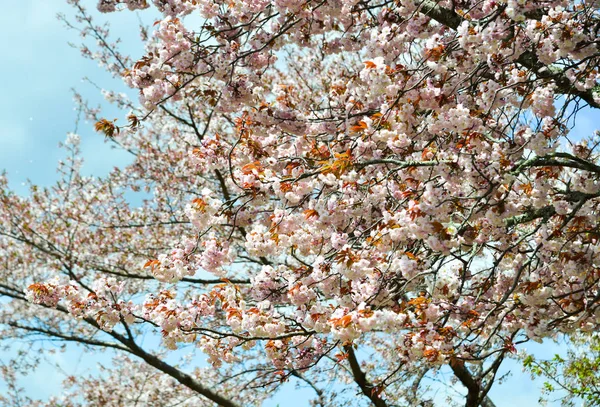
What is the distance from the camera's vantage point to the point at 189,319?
404 centimetres

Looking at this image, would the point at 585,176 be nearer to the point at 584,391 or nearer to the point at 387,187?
the point at 387,187

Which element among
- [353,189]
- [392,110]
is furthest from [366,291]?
[392,110]

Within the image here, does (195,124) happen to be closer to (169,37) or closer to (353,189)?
(169,37)

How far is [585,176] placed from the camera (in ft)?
12.5

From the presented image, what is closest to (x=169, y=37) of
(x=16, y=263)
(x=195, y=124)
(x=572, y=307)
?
(x=572, y=307)

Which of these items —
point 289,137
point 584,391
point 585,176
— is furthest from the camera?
point 584,391

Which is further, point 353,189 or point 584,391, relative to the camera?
point 584,391

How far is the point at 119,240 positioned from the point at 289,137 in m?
4.64

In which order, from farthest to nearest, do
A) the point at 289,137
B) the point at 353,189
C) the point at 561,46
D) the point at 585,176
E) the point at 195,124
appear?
the point at 195,124
the point at 289,137
the point at 585,176
the point at 353,189
the point at 561,46

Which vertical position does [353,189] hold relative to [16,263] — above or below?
below

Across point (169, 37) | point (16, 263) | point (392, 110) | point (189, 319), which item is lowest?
point (189, 319)

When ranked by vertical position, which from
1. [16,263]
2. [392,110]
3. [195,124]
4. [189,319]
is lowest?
[189,319]

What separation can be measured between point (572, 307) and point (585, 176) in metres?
1.02

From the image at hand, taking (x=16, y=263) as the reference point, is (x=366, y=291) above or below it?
below
